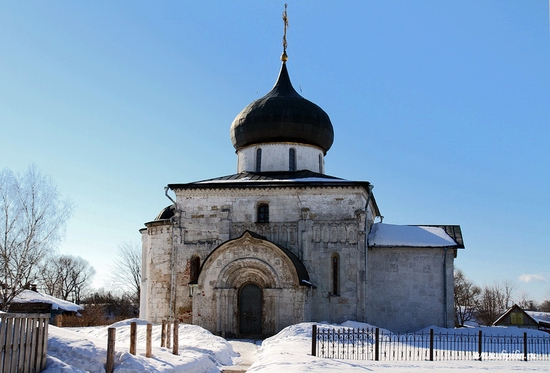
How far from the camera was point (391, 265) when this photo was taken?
25.3 metres

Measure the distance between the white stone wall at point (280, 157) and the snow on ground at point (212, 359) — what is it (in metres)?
8.94

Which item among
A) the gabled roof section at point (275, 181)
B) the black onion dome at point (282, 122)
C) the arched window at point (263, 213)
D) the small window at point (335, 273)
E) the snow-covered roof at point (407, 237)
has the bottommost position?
the small window at point (335, 273)

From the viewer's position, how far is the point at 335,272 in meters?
24.8

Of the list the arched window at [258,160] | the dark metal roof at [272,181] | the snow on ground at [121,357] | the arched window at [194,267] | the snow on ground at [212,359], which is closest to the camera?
the snow on ground at [121,357]

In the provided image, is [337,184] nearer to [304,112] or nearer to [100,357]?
[304,112]

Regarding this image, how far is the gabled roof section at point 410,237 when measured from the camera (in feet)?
82.7

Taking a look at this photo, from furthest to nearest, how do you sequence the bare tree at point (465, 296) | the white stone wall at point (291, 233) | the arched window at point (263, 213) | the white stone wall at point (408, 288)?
1. the bare tree at point (465, 296)
2. the arched window at point (263, 213)
3. the white stone wall at point (408, 288)
4. the white stone wall at point (291, 233)

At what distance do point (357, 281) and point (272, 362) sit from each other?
419 inches

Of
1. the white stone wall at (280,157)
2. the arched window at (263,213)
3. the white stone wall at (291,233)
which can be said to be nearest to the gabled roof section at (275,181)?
the white stone wall at (291,233)

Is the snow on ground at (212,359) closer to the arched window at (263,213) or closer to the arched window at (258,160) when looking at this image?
the arched window at (263,213)

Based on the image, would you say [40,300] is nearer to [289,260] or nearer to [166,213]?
[166,213]

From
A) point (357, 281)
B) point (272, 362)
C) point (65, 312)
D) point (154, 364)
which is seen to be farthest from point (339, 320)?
point (65, 312)

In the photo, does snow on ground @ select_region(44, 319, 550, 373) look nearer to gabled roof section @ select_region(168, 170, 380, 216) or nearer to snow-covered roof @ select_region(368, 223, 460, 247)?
snow-covered roof @ select_region(368, 223, 460, 247)

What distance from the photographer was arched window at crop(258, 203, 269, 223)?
84.3 ft
